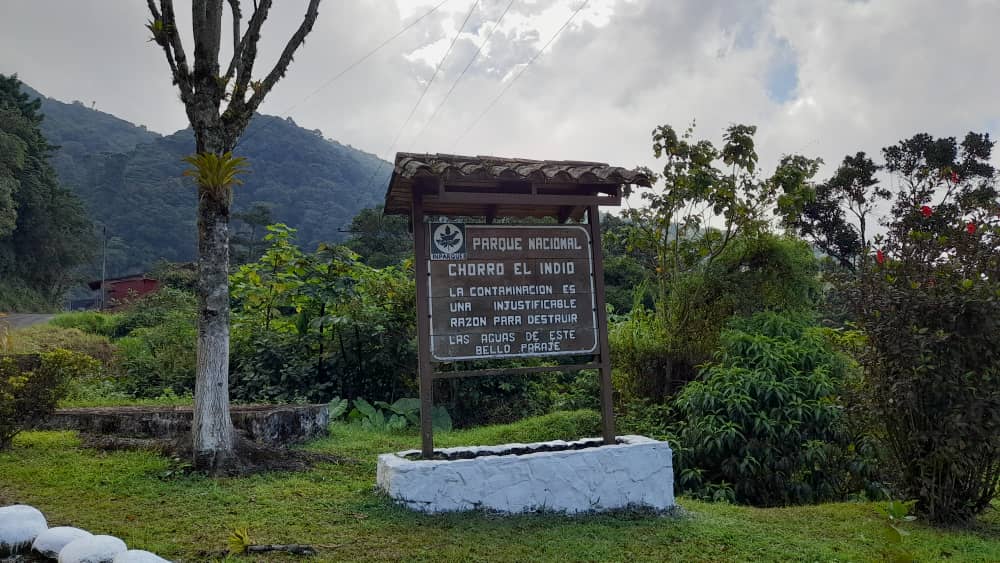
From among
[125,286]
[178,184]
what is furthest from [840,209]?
[178,184]

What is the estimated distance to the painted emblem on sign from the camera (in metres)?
6.09

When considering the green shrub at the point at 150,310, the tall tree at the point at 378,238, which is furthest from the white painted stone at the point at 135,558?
the tall tree at the point at 378,238

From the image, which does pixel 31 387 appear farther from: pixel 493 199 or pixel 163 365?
Result: pixel 163 365

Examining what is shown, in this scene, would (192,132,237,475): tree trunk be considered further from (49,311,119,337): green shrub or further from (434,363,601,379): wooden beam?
(49,311,119,337): green shrub

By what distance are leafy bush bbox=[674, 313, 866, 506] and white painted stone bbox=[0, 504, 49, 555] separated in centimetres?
571

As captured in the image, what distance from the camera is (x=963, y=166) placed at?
21578 mm

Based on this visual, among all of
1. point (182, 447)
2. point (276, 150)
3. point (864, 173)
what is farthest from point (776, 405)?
point (276, 150)

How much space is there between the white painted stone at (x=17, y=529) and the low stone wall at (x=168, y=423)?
12.0 feet

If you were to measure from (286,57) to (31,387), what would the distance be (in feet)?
13.3

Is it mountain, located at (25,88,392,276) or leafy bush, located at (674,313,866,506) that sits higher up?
mountain, located at (25,88,392,276)

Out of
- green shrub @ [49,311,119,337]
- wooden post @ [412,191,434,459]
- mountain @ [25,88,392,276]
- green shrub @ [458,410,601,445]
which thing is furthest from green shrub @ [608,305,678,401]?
mountain @ [25,88,392,276]

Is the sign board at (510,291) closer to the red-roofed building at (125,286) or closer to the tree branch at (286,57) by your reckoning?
the tree branch at (286,57)

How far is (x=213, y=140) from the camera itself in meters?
6.69

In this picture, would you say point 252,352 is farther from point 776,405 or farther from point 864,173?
point 864,173
